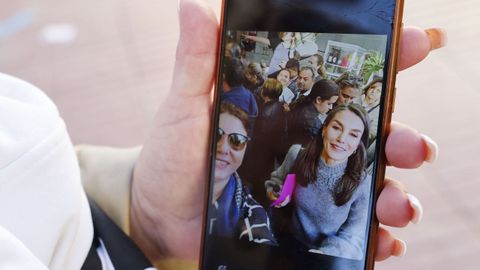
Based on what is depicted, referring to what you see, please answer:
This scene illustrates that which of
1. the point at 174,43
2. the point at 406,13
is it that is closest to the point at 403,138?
the point at 406,13

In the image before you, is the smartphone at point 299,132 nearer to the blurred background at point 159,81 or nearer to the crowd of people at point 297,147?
the crowd of people at point 297,147

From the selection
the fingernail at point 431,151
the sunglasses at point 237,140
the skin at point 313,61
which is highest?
the skin at point 313,61

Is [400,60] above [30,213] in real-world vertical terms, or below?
above

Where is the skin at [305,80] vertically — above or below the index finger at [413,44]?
below

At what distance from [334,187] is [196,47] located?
0.51 feet

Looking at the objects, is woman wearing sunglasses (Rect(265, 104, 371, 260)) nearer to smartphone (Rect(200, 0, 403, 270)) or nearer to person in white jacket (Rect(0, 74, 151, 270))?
smartphone (Rect(200, 0, 403, 270))

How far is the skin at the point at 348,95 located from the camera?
41 cm

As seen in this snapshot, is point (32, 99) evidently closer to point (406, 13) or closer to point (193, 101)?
point (193, 101)

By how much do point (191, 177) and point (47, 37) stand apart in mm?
623

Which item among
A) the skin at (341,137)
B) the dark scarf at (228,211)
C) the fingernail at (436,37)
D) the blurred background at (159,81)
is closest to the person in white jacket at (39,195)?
the dark scarf at (228,211)

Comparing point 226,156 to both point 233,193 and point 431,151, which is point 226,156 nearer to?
point 233,193

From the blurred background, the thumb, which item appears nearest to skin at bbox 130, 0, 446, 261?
the thumb

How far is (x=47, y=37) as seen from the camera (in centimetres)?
101

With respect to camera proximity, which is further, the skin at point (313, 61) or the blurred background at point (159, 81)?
the blurred background at point (159, 81)
